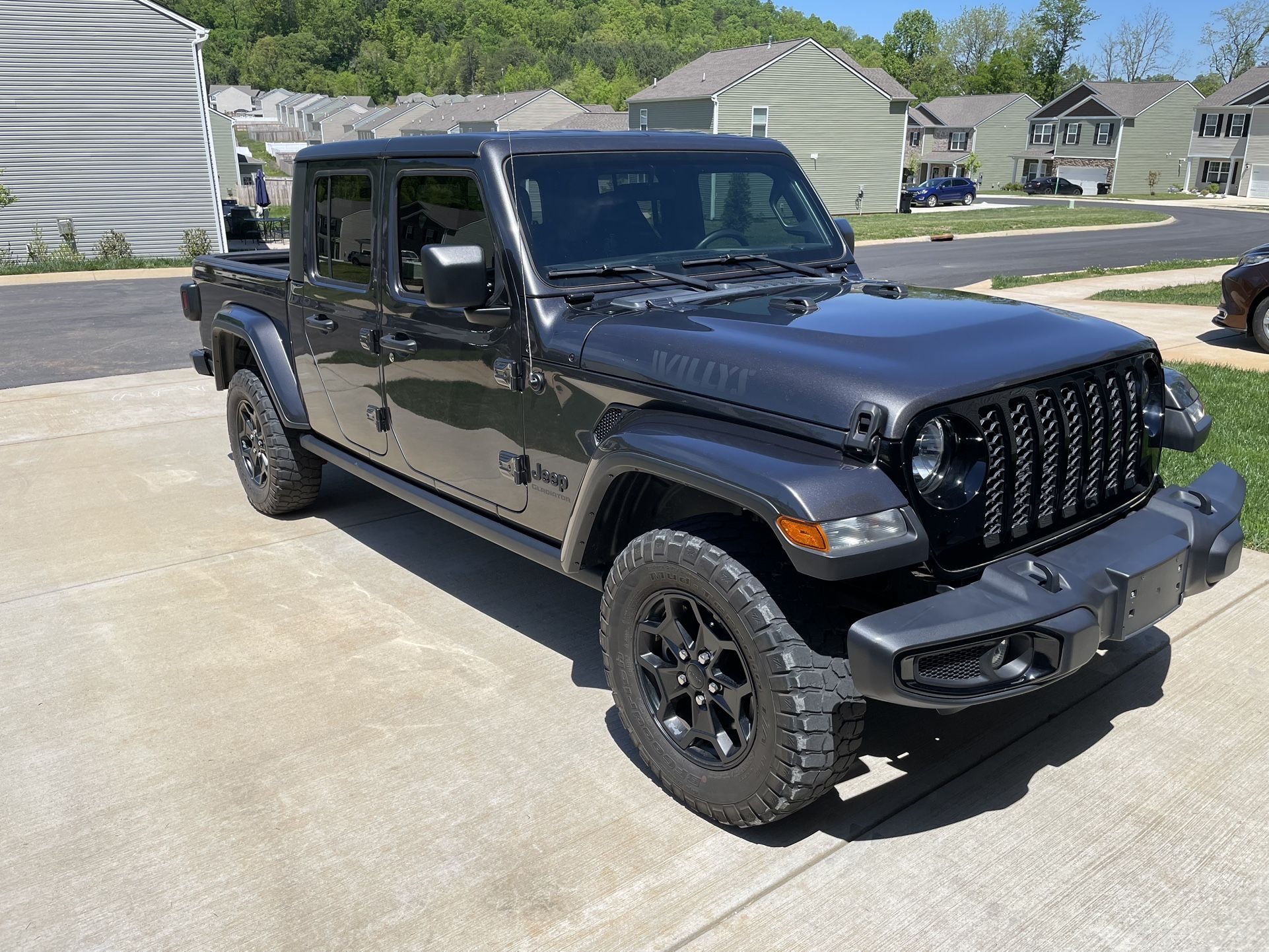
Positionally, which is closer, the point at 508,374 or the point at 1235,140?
the point at 508,374

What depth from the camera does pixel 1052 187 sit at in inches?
2502

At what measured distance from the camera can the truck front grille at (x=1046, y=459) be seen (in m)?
2.96

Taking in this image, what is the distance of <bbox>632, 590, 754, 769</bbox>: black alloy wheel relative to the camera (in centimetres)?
305

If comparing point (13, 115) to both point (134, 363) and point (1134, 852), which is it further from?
point (1134, 852)

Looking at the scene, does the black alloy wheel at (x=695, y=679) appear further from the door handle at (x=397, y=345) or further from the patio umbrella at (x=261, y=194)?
the patio umbrella at (x=261, y=194)

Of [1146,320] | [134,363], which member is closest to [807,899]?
[134,363]

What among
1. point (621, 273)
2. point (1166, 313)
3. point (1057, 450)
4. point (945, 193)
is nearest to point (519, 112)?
point (945, 193)

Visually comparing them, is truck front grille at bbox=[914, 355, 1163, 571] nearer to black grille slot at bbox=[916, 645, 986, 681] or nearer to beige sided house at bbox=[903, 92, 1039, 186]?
black grille slot at bbox=[916, 645, 986, 681]

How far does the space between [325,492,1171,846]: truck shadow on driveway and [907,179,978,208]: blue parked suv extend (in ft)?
165

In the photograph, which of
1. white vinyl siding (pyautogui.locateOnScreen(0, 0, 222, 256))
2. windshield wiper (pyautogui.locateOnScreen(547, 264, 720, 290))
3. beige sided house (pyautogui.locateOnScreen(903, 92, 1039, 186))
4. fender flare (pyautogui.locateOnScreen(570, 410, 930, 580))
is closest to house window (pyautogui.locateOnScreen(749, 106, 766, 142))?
white vinyl siding (pyautogui.locateOnScreen(0, 0, 222, 256))

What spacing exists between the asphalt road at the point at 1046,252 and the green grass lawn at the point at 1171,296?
2.86 meters

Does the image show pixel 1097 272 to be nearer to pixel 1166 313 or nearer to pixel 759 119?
pixel 1166 313

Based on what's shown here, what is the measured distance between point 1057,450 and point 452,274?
2004 millimetres

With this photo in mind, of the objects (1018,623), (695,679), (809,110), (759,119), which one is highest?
(809,110)
